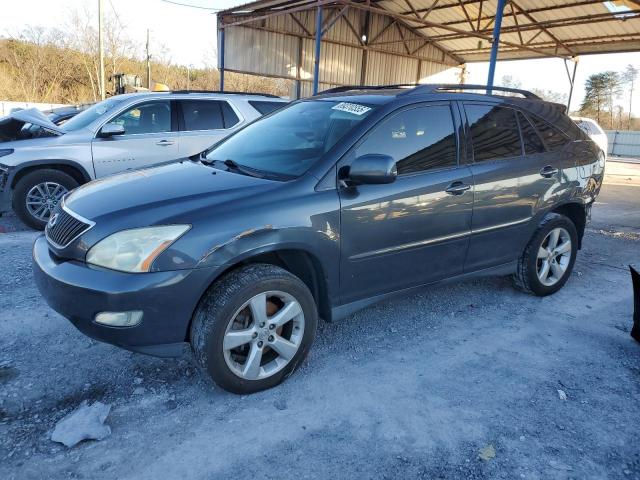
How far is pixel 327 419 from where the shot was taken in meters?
2.64

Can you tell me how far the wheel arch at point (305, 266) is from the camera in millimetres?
2898

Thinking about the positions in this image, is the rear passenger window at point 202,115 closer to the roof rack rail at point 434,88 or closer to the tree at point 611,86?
the roof rack rail at point 434,88

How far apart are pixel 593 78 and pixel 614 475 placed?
56165mm

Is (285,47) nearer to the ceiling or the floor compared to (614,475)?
nearer to the ceiling

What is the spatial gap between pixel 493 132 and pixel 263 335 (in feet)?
8.05

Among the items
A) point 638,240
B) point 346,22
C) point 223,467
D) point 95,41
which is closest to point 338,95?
point 223,467

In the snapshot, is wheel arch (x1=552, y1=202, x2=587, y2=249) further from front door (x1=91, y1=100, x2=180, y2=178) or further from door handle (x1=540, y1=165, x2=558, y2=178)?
front door (x1=91, y1=100, x2=180, y2=178)

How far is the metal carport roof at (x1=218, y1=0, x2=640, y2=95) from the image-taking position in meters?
15.6

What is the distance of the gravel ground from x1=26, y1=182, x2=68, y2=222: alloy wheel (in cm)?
239

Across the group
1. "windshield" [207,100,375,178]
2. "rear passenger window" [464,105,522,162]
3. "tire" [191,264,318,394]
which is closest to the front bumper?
"tire" [191,264,318,394]

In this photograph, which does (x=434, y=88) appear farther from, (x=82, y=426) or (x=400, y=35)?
(x=400, y=35)

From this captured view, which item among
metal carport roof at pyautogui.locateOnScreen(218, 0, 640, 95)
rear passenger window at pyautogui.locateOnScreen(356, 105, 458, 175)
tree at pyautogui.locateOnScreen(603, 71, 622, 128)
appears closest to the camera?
rear passenger window at pyautogui.locateOnScreen(356, 105, 458, 175)

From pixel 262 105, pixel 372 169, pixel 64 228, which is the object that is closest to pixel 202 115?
pixel 262 105

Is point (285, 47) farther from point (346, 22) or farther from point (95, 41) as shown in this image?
point (95, 41)
